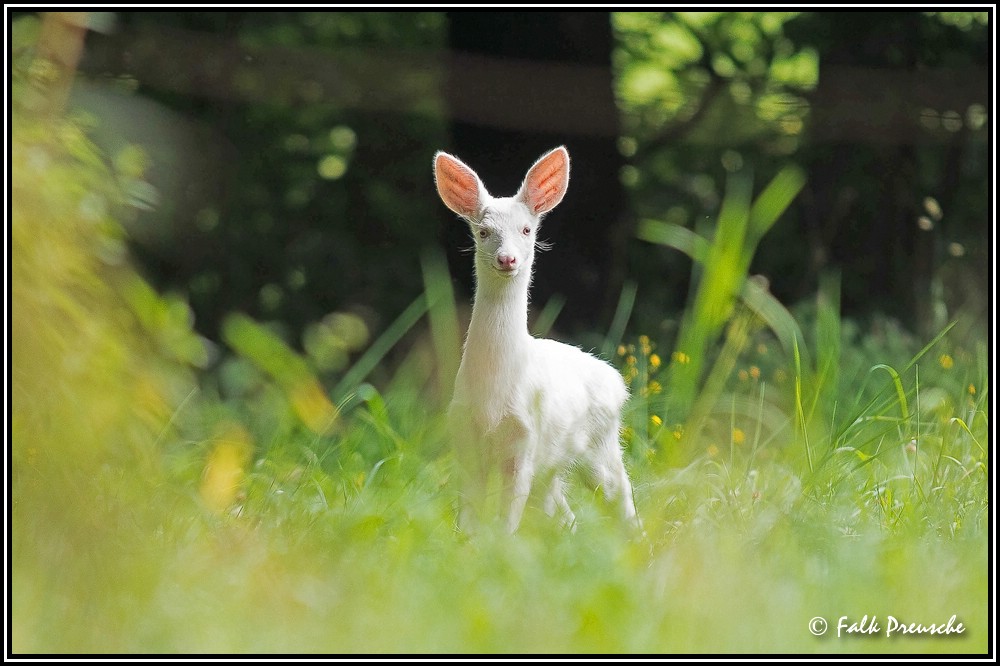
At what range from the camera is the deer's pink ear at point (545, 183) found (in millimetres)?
3393

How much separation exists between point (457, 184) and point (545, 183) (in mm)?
254

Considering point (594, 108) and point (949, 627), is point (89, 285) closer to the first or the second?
point (949, 627)

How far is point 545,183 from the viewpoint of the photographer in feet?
11.2

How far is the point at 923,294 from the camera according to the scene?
20.6 ft

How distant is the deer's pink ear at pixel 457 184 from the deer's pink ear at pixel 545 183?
5.3 inches

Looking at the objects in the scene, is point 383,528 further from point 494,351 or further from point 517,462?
point 494,351

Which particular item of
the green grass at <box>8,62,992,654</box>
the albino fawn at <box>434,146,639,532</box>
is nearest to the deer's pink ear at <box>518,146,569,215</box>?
the albino fawn at <box>434,146,639,532</box>

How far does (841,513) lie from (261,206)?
4877 mm

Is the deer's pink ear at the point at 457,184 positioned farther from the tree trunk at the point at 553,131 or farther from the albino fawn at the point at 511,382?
the tree trunk at the point at 553,131

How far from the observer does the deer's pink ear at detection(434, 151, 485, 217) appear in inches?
133

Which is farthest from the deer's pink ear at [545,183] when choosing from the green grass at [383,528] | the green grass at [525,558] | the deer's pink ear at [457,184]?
the green grass at [525,558]

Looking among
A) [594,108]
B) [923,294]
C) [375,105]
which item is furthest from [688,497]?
[375,105]

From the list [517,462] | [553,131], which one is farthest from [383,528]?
[553,131]

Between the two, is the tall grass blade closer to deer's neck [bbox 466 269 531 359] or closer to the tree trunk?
the tree trunk
